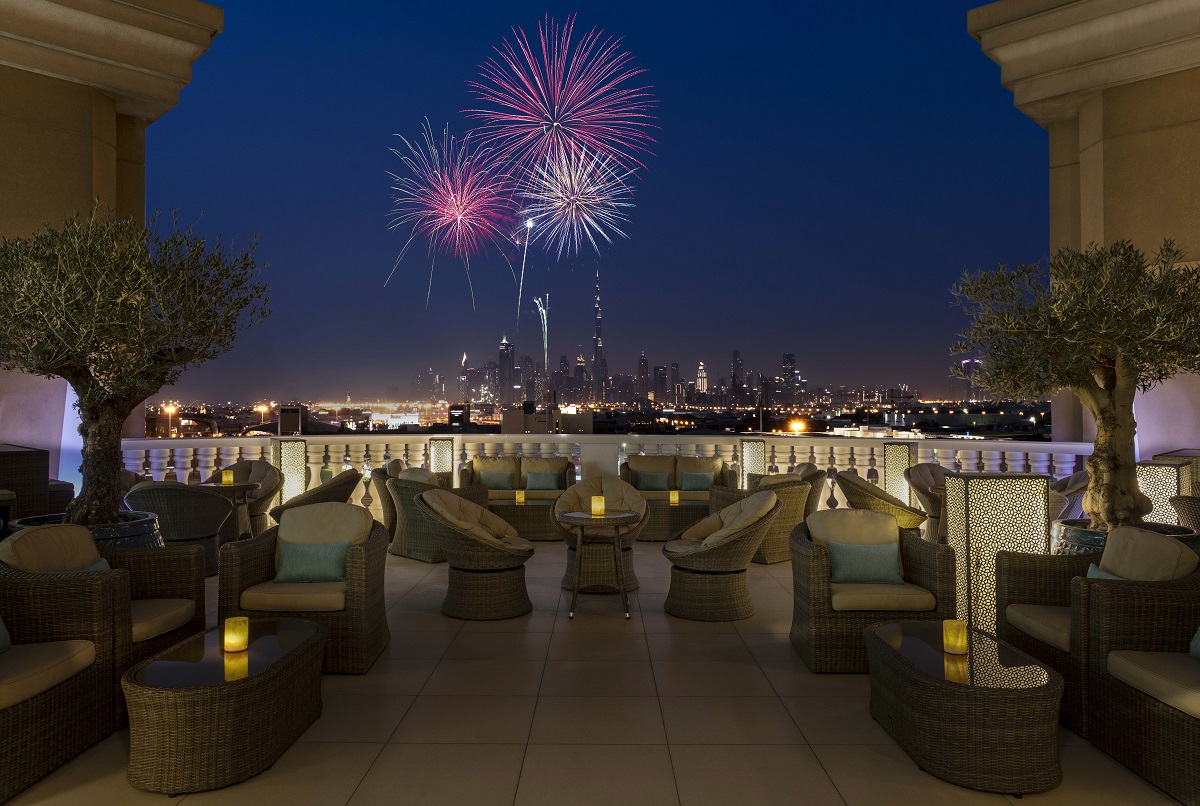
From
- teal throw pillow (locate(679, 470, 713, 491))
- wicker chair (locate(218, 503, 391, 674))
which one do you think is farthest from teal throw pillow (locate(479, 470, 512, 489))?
wicker chair (locate(218, 503, 391, 674))

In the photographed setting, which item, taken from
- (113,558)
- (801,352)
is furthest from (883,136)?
(113,558)

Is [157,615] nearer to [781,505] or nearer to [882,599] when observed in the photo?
[882,599]

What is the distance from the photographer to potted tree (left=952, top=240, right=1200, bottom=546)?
4227 millimetres

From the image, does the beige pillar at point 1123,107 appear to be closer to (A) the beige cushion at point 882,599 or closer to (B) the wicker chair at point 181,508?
(A) the beige cushion at point 882,599

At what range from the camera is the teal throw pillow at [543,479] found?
8750 mm

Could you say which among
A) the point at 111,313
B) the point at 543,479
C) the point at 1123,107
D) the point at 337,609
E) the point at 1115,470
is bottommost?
the point at 337,609

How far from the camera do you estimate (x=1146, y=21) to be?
7.71m

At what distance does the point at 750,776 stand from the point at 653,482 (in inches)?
225

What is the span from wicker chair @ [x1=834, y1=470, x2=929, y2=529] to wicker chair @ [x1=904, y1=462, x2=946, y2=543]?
25 cm

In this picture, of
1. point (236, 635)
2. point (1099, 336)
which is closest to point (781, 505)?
point (1099, 336)

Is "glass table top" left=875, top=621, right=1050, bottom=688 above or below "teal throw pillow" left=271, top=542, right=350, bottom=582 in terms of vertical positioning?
below

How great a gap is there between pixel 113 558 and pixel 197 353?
1.57 m

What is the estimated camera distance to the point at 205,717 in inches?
113

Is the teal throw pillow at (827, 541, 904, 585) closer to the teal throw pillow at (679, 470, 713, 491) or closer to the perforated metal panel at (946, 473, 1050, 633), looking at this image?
the perforated metal panel at (946, 473, 1050, 633)
